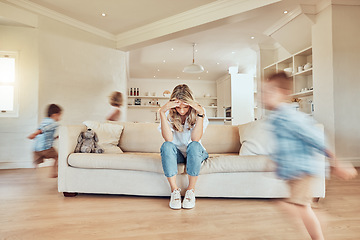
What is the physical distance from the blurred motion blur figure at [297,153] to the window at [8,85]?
408cm

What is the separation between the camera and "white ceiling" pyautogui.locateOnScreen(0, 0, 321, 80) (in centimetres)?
383

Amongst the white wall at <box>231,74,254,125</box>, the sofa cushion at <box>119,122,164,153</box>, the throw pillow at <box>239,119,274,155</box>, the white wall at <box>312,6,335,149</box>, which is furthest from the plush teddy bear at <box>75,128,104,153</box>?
the white wall at <box>231,74,254,125</box>

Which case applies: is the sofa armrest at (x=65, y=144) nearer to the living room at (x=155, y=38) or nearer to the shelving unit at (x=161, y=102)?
the living room at (x=155, y=38)

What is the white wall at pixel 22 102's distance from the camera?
3.79 m

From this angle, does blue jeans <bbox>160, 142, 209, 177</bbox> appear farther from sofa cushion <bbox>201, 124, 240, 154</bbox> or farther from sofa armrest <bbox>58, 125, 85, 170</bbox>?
sofa armrest <bbox>58, 125, 85, 170</bbox>

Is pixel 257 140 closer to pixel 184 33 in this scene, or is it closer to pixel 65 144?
pixel 65 144

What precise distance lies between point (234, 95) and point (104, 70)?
420 cm

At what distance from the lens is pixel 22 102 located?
3.85 metres

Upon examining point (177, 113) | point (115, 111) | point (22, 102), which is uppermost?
point (22, 102)

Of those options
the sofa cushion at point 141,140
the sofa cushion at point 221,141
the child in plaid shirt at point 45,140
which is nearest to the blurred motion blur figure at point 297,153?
the sofa cushion at point 221,141

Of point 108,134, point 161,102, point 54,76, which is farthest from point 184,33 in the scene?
point 161,102

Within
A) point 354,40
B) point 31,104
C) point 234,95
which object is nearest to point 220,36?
point 354,40

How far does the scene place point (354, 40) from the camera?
12.3 ft

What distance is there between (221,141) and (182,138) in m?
0.79
